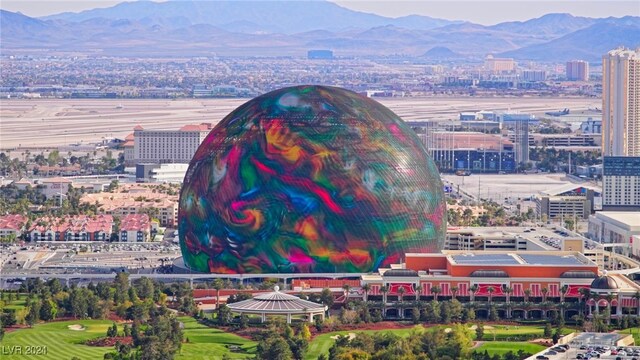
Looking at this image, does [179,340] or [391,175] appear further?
[391,175]

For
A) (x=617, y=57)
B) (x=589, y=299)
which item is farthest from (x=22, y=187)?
(x=589, y=299)

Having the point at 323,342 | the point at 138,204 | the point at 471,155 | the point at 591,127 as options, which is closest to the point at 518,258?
the point at 323,342

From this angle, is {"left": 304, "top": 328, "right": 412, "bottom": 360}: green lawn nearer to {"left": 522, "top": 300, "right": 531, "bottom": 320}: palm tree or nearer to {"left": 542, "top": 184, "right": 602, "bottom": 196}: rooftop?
{"left": 522, "top": 300, "right": 531, "bottom": 320}: palm tree

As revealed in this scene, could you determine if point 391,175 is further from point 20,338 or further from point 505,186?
point 505,186

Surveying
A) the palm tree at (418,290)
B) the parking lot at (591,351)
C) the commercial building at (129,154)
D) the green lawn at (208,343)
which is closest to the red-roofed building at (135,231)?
the palm tree at (418,290)

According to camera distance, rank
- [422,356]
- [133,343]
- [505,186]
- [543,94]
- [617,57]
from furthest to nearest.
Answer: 1. [543,94]
2. [617,57]
3. [505,186]
4. [133,343]
5. [422,356]

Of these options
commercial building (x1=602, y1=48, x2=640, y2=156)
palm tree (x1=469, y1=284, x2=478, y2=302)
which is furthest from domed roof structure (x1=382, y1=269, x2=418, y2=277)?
commercial building (x1=602, y1=48, x2=640, y2=156)

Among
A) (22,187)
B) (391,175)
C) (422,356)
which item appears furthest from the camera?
(22,187)
